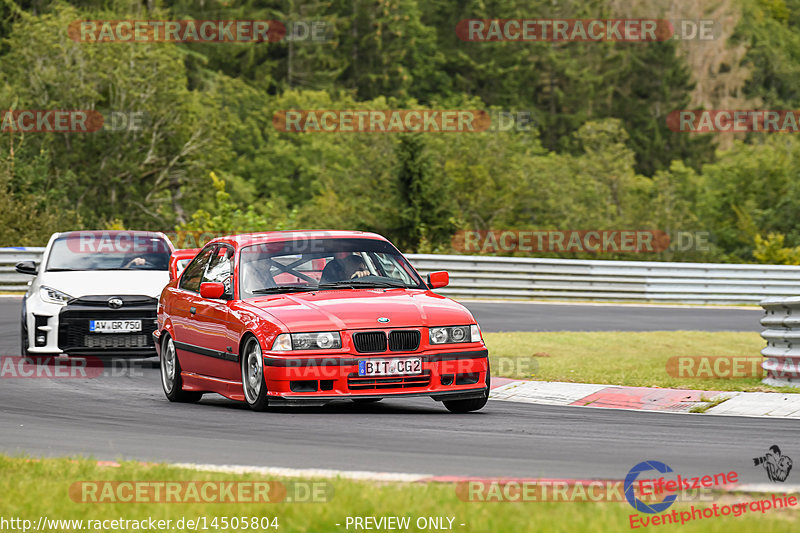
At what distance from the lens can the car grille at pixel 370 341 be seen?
9.98 metres

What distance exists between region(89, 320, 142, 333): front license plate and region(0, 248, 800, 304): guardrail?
13043 mm

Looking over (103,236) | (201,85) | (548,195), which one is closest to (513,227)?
(548,195)

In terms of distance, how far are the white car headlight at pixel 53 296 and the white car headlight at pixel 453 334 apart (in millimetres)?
6378

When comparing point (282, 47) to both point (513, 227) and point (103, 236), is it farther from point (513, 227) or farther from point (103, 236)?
point (103, 236)

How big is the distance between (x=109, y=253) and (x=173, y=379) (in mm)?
4927

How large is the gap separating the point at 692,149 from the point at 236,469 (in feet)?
279

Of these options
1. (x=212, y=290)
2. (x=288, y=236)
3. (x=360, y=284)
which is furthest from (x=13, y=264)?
(x=360, y=284)

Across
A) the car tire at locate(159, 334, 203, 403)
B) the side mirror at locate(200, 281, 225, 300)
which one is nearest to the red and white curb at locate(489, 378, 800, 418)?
the car tire at locate(159, 334, 203, 403)

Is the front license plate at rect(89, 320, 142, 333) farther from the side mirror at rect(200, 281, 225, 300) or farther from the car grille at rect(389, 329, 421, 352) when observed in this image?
the car grille at rect(389, 329, 421, 352)

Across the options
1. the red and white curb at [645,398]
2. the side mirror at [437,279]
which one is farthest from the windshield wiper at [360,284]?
the red and white curb at [645,398]

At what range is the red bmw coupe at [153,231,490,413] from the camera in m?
9.97

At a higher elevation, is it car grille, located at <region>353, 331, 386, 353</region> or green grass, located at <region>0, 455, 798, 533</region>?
car grille, located at <region>353, 331, 386, 353</region>

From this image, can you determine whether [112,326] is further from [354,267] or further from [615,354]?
[615,354]

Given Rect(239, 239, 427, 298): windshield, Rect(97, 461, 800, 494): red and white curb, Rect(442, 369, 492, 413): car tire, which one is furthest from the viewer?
Rect(239, 239, 427, 298): windshield
